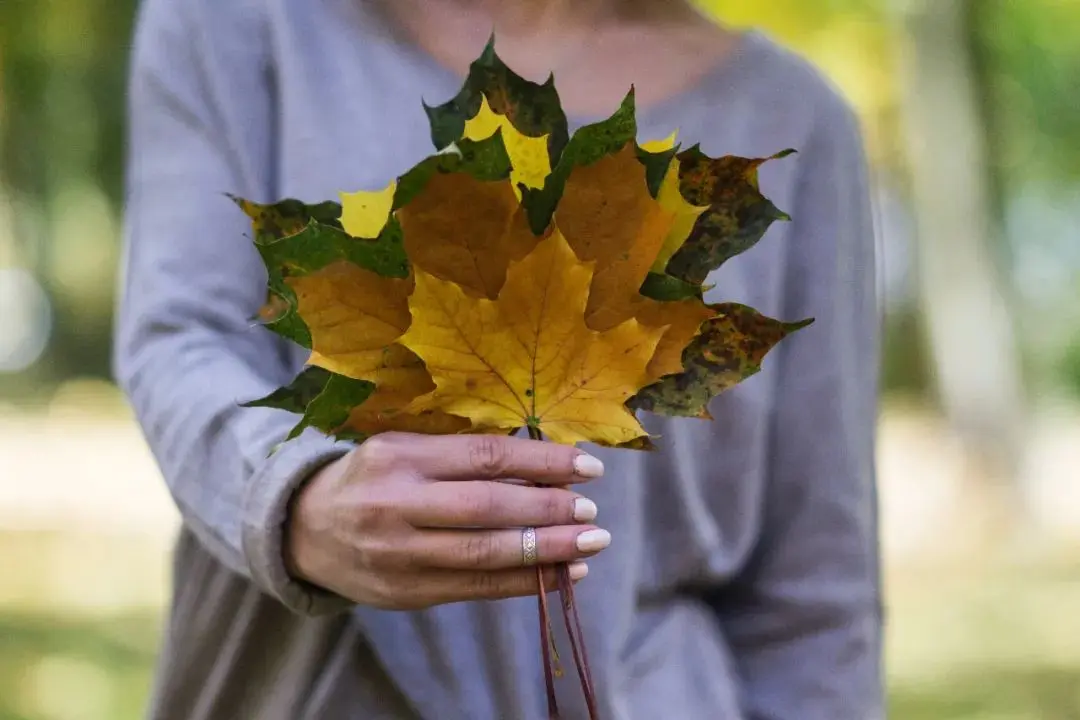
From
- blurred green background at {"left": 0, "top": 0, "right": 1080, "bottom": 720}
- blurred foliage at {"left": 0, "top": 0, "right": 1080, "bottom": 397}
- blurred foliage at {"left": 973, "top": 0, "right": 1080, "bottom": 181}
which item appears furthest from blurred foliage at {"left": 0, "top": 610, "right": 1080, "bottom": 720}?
blurred foliage at {"left": 973, "top": 0, "right": 1080, "bottom": 181}

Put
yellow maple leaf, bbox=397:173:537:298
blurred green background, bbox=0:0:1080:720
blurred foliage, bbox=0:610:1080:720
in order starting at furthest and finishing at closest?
blurred green background, bbox=0:0:1080:720 < blurred foliage, bbox=0:610:1080:720 < yellow maple leaf, bbox=397:173:537:298

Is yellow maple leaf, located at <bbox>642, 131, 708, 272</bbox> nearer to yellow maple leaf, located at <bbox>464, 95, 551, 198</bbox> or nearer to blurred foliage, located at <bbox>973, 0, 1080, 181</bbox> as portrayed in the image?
yellow maple leaf, located at <bbox>464, 95, 551, 198</bbox>

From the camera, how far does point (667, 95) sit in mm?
704

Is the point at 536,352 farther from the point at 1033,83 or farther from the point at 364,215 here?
the point at 1033,83

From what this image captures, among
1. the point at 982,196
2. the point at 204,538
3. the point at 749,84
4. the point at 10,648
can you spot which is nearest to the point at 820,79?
the point at 749,84

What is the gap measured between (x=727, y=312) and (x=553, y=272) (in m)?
0.08

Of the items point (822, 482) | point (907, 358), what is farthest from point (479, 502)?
point (907, 358)

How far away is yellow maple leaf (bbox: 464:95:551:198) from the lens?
0.43 metres

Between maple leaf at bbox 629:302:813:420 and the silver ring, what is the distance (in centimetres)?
7

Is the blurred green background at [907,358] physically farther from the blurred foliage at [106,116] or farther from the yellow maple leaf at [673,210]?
the yellow maple leaf at [673,210]

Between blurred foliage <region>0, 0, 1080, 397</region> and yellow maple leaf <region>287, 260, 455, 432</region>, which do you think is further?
blurred foliage <region>0, 0, 1080, 397</region>

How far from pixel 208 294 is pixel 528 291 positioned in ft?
0.83

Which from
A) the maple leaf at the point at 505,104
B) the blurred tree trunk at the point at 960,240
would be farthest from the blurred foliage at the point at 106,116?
the maple leaf at the point at 505,104

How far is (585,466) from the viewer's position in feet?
1.45
